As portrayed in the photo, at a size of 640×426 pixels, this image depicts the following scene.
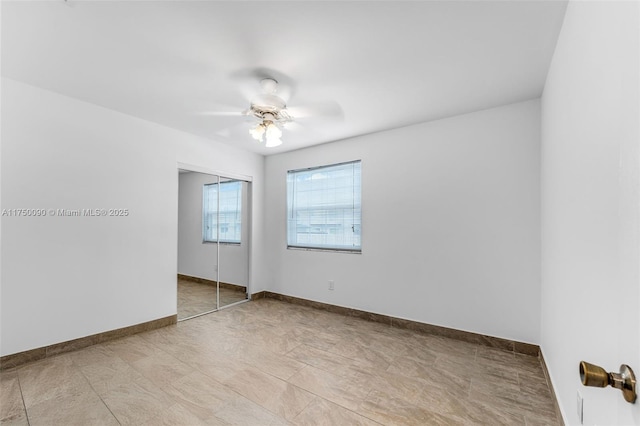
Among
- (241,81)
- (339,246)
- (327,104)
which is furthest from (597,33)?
(339,246)

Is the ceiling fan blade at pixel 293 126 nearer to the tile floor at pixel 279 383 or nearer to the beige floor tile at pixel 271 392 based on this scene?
the tile floor at pixel 279 383

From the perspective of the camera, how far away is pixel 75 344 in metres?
2.66

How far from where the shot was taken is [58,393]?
2010 mm

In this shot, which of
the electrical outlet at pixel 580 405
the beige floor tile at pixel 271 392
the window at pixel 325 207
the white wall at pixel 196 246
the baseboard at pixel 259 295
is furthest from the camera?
the baseboard at pixel 259 295

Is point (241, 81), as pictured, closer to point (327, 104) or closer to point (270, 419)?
point (327, 104)

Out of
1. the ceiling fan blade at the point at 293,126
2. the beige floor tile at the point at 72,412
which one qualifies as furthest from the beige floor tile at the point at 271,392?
the ceiling fan blade at the point at 293,126

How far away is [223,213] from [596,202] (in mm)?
3963

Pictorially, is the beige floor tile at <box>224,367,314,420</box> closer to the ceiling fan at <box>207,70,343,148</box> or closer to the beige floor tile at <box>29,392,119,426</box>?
the beige floor tile at <box>29,392,119,426</box>

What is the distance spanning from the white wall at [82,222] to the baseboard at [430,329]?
71.1 inches

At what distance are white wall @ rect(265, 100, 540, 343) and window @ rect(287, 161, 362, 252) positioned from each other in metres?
0.17

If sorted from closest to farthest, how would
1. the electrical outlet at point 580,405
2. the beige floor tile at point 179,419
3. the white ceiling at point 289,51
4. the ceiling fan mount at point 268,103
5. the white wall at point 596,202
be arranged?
the white wall at point 596,202, the electrical outlet at point 580,405, the white ceiling at point 289,51, the beige floor tile at point 179,419, the ceiling fan mount at point 268,103

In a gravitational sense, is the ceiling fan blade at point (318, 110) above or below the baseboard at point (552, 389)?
above

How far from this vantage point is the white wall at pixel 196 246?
12.0 feet

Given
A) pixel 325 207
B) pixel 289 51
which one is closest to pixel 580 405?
pixel 289 51
